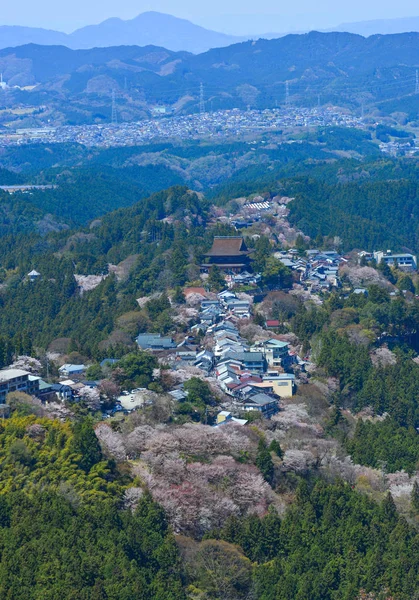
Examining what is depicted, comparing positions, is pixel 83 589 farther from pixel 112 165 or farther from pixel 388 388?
pixel 112 165

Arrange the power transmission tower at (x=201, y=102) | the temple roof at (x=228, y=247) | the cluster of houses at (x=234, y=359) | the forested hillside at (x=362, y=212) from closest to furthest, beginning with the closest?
the cluster of houses at (x=234, y=359), the temple roof at (x=228, y=247), the forested hillside at (x=362, y=212), the power transmission tower at (x=201, y=102)

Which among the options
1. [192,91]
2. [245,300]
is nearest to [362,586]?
[245,300]

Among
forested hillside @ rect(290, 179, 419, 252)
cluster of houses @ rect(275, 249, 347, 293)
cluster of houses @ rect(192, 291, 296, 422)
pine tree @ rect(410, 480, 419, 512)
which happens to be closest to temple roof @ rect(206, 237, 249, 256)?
cluster of houses @ rect(275, 249, 347, 293)

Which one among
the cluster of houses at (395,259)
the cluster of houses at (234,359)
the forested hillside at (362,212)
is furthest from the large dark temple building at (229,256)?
the forested hillside at (362,212)

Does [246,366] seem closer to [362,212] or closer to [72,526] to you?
[72,526]

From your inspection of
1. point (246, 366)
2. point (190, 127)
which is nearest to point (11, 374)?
point (246, 366)

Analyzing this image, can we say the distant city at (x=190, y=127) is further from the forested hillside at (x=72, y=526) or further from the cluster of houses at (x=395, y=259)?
the forested hillside at (x=72, y=526)
